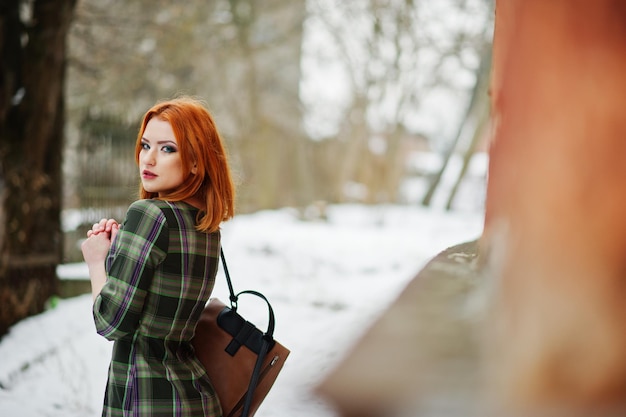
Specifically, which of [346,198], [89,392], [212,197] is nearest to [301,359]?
[89,392]

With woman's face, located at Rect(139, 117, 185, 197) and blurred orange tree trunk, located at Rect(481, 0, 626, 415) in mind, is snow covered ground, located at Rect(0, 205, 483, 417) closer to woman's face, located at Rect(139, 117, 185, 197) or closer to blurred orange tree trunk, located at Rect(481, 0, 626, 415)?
blurred orange tree trunk, located at Rect(481, 0, 626, 415)

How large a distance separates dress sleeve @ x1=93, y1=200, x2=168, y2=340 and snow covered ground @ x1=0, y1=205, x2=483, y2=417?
0.45 metres

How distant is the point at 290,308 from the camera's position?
318 centimetres

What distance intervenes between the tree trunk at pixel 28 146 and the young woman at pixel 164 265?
7.63 feet

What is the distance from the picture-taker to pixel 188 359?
3.77 ft

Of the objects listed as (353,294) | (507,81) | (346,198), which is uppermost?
(507,81)

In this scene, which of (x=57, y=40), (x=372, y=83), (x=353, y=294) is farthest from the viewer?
(x=372, y=83)

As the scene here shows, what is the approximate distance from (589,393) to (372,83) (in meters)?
6.44

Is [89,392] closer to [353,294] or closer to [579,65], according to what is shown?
[353,294]

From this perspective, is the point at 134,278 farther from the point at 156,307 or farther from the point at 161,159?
the point at 161,159

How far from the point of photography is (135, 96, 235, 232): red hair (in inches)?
43.4

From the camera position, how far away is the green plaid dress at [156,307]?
104cm

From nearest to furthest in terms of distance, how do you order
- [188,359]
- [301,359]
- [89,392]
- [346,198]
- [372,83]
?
[188,359], [301,359], [89,392], [372,83], [346,198]

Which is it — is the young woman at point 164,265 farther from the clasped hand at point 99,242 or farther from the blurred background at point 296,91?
the blurred background at point 296,91
